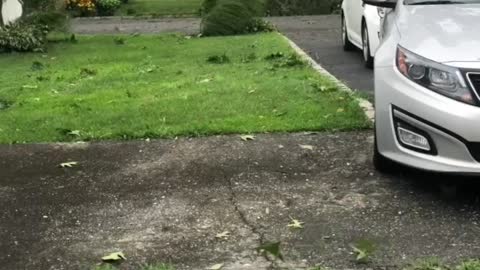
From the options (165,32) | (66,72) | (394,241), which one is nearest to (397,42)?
(394,241)

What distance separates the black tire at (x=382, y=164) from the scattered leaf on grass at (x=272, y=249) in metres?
1.37

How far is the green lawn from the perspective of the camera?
25.3 meters

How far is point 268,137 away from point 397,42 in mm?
1820

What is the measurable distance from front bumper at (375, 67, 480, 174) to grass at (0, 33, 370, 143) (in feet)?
6.04

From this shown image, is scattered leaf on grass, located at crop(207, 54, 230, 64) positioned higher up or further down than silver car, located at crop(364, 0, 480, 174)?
further down

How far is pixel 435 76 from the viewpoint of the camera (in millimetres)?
4641

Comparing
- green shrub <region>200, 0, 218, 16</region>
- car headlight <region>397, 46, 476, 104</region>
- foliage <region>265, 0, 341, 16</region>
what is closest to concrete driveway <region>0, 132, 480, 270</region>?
car headlight <region>397, 46, 476, 104</region>

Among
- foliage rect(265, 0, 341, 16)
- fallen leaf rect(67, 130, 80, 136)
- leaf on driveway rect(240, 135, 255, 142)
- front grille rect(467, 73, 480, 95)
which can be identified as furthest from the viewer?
foliage rect(265, 0, 341, 16)

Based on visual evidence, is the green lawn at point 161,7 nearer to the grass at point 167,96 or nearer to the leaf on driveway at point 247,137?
the grass at point 167,96

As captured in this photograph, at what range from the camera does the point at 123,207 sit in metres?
4.97

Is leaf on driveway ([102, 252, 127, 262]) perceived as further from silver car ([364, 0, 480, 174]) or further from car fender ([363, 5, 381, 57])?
car fender ([363, 5, 381, 57])

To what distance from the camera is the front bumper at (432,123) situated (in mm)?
4449

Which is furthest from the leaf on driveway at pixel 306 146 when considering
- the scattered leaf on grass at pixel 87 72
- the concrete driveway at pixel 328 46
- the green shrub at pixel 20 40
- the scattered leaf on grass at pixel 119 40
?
the scattered leaf on grass at pixel 119 40

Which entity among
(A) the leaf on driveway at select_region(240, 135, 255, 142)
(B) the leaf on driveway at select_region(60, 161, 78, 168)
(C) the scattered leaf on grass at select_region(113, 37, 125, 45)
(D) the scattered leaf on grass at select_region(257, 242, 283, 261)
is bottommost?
(C) the scattered leaf on grass at select_region(113, 37, 125, 45)
